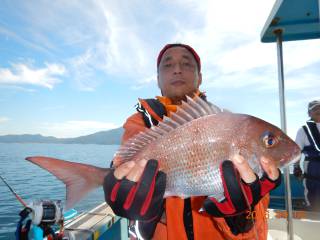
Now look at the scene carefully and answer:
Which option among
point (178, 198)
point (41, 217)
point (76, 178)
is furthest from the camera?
point (41, 217)

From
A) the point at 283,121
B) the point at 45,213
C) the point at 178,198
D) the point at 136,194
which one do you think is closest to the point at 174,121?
the point at 136,194

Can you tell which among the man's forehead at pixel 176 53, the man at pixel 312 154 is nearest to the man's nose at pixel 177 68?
the man's forehead at pixel 176 53

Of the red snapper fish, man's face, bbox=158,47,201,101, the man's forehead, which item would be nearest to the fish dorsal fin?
the red snapper fish

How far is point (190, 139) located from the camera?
1992 millimetres

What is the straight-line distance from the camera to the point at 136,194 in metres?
2.05

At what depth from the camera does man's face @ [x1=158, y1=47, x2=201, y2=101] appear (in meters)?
2.83

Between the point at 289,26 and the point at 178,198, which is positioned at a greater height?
the point at 289,26

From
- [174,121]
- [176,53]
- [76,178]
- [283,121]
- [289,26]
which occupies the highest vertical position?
[289,26]

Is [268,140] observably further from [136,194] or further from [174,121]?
[136,194]

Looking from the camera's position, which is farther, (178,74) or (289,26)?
(289,26)

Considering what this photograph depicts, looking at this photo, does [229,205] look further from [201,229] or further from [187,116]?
[187,116]

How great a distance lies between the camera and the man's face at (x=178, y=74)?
9.28 feet

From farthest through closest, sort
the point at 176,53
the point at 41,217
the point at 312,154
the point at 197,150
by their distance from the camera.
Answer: the point at 312,154, the point at 41,217, the point at 176,53, the point at 197,150

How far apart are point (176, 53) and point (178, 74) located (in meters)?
0.34
